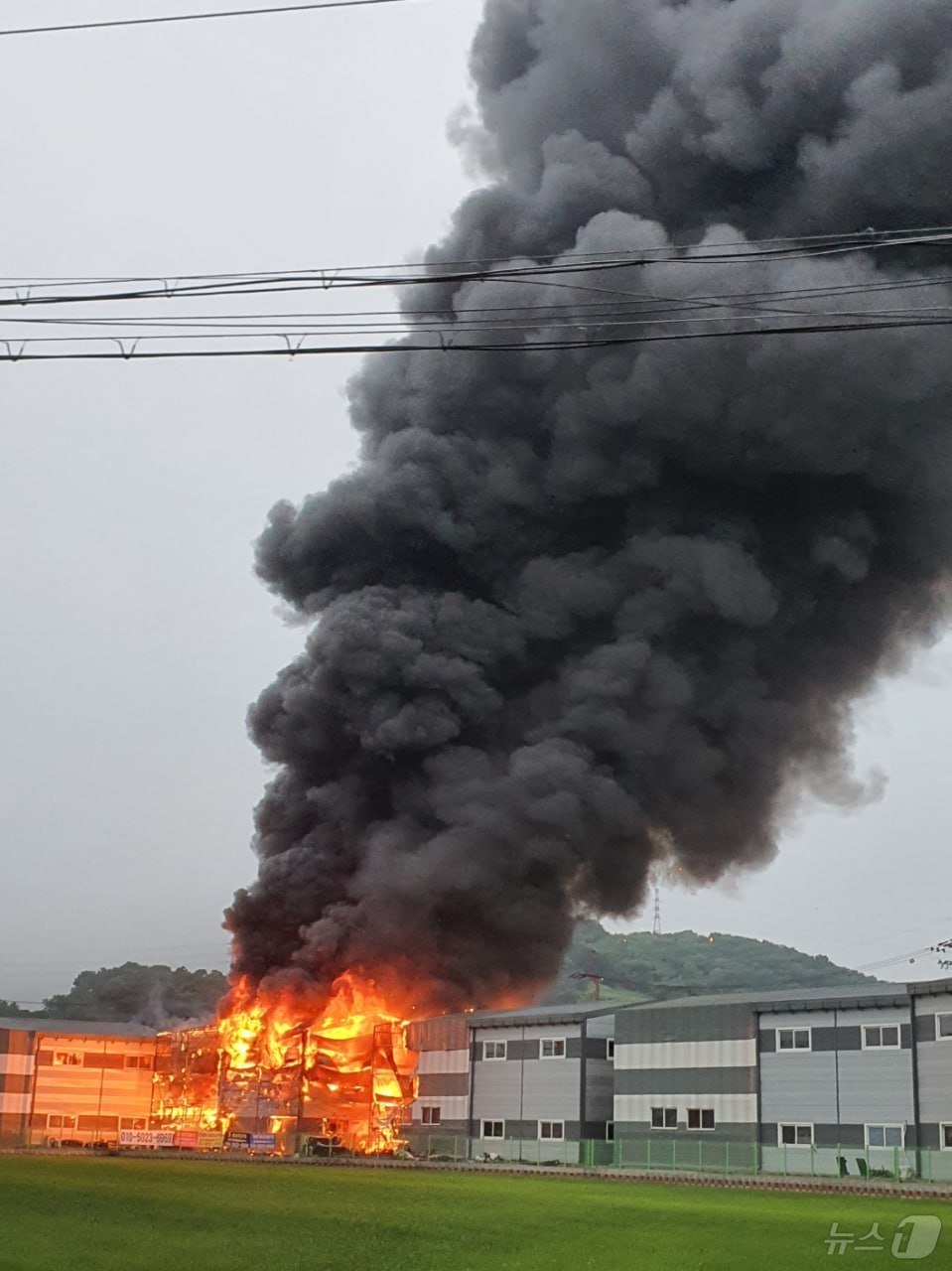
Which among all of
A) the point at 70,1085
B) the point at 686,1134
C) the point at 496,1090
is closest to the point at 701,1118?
the point at 686,1134

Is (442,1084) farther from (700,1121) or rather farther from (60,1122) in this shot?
(60,1122)

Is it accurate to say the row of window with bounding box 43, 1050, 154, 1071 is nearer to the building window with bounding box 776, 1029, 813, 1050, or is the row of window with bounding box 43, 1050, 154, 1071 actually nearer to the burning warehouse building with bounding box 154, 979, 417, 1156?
the burning warehouse building with bounding box 154, 979, 417, 1156

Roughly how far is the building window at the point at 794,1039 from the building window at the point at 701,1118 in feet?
11.3

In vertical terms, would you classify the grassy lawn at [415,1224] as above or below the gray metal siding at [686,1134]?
below

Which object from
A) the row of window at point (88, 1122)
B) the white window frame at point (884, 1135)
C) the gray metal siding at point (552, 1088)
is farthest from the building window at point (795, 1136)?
the row of window at point (88, 1122)

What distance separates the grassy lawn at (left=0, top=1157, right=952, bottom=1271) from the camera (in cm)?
2267

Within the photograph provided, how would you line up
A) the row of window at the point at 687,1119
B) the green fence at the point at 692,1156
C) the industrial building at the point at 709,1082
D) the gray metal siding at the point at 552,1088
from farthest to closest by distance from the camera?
the gray metal siding at the point at 552,1088 → the row of window at the point at 687,1119 → the industrial building at the point at 709,1082 → the green fence at the point at 692,1156

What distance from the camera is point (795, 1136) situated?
47.2m

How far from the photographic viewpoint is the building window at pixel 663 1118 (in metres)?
51.3

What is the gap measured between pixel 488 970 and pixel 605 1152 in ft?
35.1

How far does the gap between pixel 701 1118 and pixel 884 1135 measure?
738cm

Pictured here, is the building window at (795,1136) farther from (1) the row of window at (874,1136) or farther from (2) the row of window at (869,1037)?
(2) the row of window at (869,1037)

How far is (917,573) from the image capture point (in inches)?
2500

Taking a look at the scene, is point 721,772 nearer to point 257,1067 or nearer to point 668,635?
point 668,635
